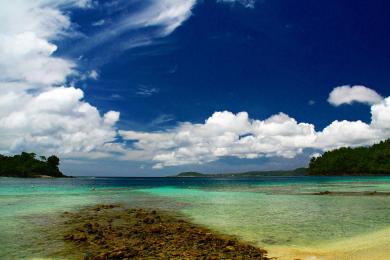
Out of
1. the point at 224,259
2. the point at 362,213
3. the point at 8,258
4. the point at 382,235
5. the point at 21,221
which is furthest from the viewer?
the point at 362,213

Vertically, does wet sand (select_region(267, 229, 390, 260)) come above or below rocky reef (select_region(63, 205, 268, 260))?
below

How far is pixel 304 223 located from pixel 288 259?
32.9 feet

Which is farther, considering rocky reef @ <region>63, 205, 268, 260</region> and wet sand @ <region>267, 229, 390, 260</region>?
wet sand @ <region>267, 229, 390, 260</region>

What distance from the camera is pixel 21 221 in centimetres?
2619

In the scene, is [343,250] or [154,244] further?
[154,244]

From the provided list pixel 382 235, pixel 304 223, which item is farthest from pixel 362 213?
pixel 382 235

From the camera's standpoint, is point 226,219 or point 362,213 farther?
point 362,213

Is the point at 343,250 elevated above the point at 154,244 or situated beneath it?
situated beneath

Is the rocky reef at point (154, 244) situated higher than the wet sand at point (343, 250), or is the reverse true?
the rocky reef at point (154, 244)

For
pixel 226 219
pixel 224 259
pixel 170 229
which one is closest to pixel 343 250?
pixel 224 259

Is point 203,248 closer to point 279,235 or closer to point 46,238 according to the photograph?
point 279,235

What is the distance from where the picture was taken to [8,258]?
15.2 metres

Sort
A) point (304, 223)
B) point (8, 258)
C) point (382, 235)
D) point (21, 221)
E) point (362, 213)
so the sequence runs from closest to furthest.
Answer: point (8, 258) < point (382, 235) < point (304, 223) < point (21, 221) < point (362, 213)

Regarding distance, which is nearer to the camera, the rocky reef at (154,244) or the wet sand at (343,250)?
the rocky reef at (154,244)
